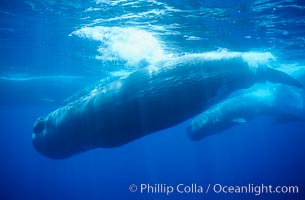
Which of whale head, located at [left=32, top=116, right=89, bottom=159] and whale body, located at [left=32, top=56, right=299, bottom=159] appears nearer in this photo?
whale body, located at [left=32, top=56, right=299, bottom=159]

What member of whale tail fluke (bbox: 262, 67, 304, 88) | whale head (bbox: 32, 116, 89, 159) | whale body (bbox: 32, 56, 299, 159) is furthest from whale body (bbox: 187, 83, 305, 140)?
whale head (bbox: 32, 116, 89, 159)

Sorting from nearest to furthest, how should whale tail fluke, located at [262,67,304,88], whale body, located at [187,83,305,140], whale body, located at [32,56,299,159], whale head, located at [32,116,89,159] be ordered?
whale body, located at [32,56,299,159]
whale head, located at [32,116,89,159]
whale tail fluke, located at [262,67,304,88]
whale body, located at [187,83,305,140]

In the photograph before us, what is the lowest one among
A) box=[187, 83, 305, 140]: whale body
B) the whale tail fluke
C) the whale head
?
the whale head

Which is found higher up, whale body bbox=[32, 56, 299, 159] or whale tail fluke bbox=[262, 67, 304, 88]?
whale tail fluke bbox=[262, 67, 304, 88]

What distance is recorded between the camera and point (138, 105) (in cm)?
386

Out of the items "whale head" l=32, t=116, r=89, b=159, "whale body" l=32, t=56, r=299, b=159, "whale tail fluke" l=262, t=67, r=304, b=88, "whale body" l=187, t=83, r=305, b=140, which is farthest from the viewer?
"whale body" l=187, t=83, r=305, b=140

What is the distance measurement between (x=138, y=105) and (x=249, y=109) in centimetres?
1438

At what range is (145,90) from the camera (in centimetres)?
392

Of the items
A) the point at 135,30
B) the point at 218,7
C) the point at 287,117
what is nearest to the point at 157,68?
the point at 218,7

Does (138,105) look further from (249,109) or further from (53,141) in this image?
(249,109)

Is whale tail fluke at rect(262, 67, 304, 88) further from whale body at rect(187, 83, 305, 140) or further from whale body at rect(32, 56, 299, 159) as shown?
whale body at rect(187, 83, 305, 140)

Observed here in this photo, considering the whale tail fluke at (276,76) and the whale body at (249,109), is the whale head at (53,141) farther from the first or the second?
the whale body at (249,109)

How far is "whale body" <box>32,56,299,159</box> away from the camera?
3881mm

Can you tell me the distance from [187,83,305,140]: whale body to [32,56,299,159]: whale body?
20.4 feet
